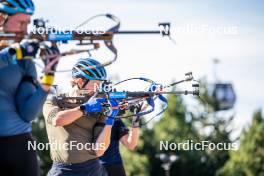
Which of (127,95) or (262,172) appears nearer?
(127,95)

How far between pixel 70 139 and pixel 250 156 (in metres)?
44.6

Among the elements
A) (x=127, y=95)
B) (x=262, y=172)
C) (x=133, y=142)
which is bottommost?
(x=262, y=172)

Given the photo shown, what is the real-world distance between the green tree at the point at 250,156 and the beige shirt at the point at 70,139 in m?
43.7

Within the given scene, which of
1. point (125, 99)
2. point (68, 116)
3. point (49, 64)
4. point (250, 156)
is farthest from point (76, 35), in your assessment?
point (250, 156)

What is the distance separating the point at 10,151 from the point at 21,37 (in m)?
0.81

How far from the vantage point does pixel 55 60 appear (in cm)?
505

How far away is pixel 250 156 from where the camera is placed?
166 feet

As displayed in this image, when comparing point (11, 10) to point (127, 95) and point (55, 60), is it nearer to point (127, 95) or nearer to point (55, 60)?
point (55, 60)

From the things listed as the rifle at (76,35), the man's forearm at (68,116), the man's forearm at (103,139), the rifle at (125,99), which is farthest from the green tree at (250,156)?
the rifle at (76,35)

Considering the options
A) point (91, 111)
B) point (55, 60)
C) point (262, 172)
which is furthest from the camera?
point (262, 172)

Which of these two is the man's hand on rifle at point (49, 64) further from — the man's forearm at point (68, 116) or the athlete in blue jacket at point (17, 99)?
the man's forearm at point (68, 116)

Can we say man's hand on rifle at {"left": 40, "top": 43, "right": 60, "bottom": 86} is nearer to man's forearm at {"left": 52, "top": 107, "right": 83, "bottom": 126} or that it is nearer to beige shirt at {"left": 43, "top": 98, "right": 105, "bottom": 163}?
man's forearm at {"left": 52, "top": 107, "right": 83, "bottom": 126}

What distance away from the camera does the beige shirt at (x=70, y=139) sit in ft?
23.0

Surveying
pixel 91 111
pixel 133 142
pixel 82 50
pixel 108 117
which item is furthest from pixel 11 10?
pixel 133 142
